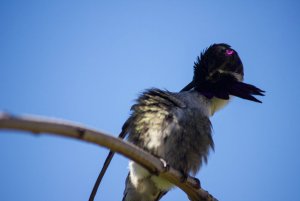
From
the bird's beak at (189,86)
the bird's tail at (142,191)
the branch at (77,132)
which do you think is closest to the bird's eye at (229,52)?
the bird's beak at (189,86)

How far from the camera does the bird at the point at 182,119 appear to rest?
16.1ft

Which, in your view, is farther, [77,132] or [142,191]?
[142,191]

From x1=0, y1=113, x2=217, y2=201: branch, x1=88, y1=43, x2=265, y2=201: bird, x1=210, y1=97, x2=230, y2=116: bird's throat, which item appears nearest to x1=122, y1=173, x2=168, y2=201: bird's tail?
x1=88, y1=43, x2=265, y2=201: bird

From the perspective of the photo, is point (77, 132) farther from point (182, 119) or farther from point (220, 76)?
point (220, 76)

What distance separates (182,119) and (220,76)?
1315 mm

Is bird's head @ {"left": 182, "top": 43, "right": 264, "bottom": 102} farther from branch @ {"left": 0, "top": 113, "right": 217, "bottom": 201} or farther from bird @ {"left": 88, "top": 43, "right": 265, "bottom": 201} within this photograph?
branch @ {"left": 0, "top": 113, "right": 217, "bottom": 201}

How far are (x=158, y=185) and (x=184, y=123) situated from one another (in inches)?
34.6

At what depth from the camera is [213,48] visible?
21.1ft

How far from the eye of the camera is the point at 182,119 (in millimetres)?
5023

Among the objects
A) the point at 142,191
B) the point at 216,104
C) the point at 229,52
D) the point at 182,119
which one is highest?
the point at 229,52

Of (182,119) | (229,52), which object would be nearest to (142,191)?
(182,119)

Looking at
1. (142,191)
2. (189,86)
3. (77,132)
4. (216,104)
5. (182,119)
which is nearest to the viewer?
(77,132)

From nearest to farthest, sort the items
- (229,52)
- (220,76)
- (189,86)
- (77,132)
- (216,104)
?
(77,132)
(216,104)
(220,76)
(189,86)
(229,52)

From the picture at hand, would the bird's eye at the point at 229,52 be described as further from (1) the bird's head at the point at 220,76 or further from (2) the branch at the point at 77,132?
(2) the branch at the point at 77,132
